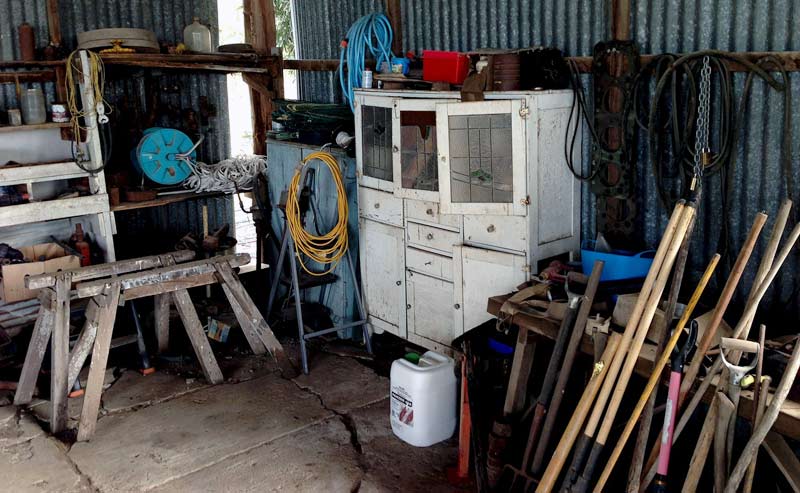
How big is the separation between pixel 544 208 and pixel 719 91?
3.67ft

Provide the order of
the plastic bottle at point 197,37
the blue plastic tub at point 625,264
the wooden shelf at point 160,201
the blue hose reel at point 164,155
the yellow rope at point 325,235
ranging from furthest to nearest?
the plastic bottle at point 197,37, the blue hose reel at point 164,155, the wooden shelf at point 160,201, the yellow rope at point 325,235, the blue plastic tub at point 625,264

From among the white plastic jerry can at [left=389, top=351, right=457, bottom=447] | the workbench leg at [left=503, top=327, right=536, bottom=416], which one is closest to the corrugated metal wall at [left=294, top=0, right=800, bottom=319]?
the workbench leg at [left=503, top=327, right=536, bottom=416]

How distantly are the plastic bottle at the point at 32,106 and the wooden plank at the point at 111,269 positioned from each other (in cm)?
161

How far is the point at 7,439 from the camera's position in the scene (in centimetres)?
463

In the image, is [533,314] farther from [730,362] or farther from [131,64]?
[131,64]

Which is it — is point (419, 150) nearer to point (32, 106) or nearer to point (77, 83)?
point (77, 83)

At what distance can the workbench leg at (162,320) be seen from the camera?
556cm

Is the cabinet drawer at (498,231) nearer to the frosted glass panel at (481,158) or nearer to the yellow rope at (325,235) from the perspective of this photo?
the frosted glass panel at (481,158)

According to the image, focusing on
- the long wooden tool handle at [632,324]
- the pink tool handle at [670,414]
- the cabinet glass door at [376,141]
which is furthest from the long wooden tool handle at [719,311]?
the cabinet glass door at [376,141]

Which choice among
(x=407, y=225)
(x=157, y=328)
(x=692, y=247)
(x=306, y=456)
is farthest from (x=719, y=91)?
(x=157, y=328)

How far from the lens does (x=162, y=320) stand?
5.62 m

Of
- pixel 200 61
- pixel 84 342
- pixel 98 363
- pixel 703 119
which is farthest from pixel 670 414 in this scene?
pixel 200 61

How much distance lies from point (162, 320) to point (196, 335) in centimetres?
54

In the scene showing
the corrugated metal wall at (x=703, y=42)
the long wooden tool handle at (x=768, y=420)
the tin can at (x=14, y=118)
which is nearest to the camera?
the long wooden tool handle at (x=768, y=420)
